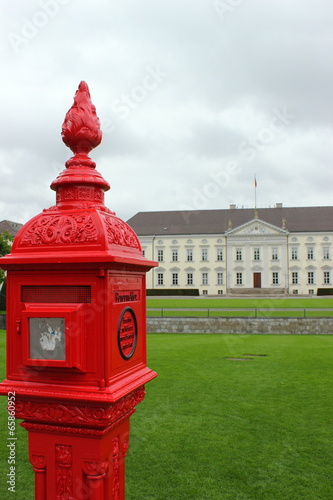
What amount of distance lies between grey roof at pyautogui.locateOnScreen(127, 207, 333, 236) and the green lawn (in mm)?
49722

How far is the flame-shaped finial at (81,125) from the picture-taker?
Answer: 9.91 feet

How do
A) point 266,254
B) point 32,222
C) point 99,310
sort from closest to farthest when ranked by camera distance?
point 99,310, point 32,222, point 266,254

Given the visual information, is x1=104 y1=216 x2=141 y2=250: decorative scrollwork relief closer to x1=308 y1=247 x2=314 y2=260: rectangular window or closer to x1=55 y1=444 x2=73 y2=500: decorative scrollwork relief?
x1=55 y1=444 x2=73 y2=500: decorative scrollwork relief

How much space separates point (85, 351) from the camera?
105 inches

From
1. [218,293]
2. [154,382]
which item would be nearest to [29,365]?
[154,382]

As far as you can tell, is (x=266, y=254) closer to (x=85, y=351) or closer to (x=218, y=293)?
(x=218, y=293)

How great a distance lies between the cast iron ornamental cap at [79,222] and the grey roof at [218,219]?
5806cm

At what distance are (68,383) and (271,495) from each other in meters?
3.36

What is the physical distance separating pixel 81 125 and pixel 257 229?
58.1 m

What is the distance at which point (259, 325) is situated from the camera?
21109mm

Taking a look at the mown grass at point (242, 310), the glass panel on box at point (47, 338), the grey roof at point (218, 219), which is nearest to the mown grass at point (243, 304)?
the mown grass at point (242, 310)

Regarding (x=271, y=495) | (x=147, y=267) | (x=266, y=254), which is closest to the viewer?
(x=147, y=267)

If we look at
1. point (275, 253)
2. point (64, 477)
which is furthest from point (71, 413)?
point (275, 253)

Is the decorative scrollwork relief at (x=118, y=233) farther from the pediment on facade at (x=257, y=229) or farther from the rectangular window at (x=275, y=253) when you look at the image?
the rectangular window at (x=275, y=253)
